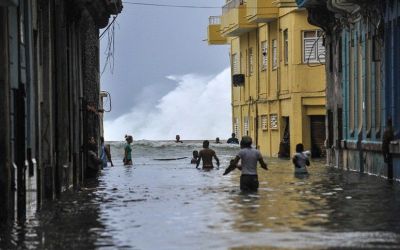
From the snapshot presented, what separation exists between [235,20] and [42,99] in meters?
41.8

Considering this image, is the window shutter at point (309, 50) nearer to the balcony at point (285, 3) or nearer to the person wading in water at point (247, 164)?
the balcony at point (285, 3)

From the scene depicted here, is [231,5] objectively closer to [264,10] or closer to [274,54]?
[274,54]

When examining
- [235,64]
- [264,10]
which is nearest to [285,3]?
[264,10]

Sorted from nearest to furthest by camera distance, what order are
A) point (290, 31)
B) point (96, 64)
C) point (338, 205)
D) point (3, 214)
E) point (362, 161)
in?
point (3, 214)
point (338, 205)
point (362, 161)
point (96, 64)
point (290, 31)

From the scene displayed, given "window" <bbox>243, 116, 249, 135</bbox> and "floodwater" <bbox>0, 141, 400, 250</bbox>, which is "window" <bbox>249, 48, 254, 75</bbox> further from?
"floodwater" <bbox>0, 141, 400, 250</bbox>

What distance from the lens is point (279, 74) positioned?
61.6 m

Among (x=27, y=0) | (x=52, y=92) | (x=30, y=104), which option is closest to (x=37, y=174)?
(x=30, y=104)

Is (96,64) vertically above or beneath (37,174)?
above

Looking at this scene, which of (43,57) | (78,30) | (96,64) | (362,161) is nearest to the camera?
(43,57)

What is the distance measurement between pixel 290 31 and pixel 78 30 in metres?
24.3

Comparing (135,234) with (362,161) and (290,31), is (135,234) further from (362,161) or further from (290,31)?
(290,31)

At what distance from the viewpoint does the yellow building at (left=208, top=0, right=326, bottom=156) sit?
58.4 meters

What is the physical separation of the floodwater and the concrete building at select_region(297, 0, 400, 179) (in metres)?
3.00

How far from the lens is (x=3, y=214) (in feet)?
61.4
